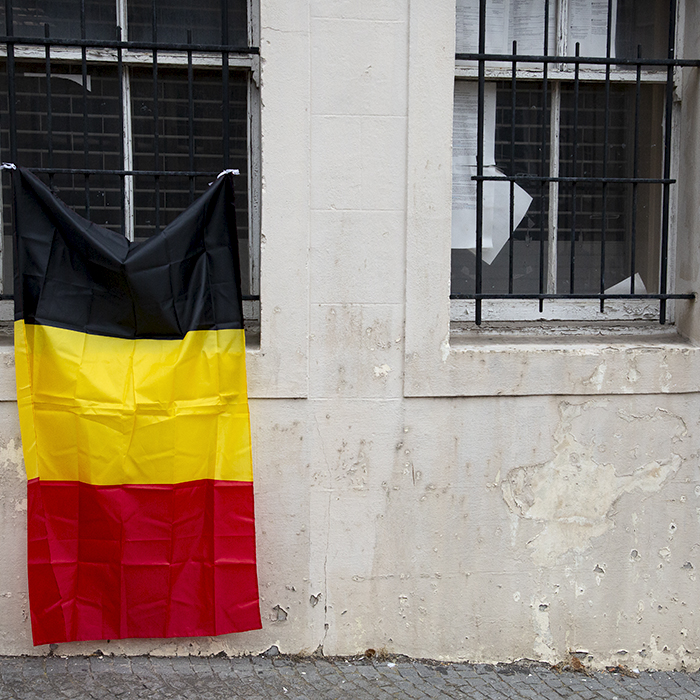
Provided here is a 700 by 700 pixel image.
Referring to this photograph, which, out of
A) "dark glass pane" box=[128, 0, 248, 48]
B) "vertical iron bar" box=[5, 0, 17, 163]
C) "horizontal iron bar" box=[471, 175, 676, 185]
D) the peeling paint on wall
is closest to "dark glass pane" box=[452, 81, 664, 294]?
"horizontal iron bar" box=[471, 175, 676, 185]

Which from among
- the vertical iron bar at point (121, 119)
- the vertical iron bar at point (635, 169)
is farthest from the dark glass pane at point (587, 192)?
the vertical iron bar at point (121, 119)

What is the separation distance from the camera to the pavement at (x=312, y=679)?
10.2 feet

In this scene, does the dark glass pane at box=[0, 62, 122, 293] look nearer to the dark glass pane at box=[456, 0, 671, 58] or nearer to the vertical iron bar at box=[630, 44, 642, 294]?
the dark glass pane at box=[456, 0, 671, 58]

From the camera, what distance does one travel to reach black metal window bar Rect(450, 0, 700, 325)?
3.47 meters

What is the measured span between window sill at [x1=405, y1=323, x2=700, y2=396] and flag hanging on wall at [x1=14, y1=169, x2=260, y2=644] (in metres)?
0.90

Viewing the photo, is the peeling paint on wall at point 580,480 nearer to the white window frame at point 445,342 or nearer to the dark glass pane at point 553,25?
the white window frame at point 445,342

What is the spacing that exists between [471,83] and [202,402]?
2.09m

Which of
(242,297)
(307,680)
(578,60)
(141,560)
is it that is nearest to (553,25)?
(578,60)

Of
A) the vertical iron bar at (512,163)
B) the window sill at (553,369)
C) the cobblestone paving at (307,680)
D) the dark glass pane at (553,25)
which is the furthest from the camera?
the dark glass pane at (553,25)

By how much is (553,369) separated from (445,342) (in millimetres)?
514

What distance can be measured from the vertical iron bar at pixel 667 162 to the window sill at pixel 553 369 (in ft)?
1.14

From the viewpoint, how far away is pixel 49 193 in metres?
3.10

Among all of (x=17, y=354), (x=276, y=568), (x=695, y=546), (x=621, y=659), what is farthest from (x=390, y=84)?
(x=621, y=659)

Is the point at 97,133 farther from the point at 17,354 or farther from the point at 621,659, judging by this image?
the point at 621,659
